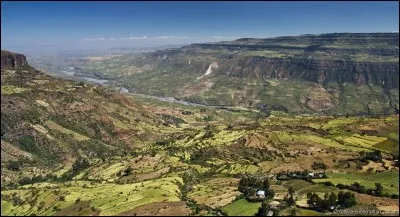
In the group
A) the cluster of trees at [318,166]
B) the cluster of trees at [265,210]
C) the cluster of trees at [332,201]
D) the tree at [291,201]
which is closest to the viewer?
the cluster of trees at [265,210]

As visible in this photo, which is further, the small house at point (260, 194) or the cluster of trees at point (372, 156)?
the cluster of trees at point (372, 156)

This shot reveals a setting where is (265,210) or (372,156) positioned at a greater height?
(265,210)

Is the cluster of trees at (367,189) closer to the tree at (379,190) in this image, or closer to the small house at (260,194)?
the tree at (379,190)

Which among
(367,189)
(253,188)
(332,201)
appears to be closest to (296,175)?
(253,188)

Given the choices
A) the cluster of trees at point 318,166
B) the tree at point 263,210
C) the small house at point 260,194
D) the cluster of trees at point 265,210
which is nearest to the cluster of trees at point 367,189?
the small house at point 260,194

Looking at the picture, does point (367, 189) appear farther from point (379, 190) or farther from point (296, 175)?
point (296, 175)

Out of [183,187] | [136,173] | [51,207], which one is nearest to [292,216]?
[183,187]

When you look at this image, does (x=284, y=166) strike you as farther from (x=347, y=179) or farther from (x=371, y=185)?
(x=371, y=185)

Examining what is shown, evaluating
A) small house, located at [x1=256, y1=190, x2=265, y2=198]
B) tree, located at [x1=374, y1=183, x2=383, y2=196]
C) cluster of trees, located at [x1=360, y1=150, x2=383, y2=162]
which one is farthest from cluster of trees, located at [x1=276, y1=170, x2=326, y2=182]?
small house, located at [x1=256, y1=190, x2=265, y2=198]
